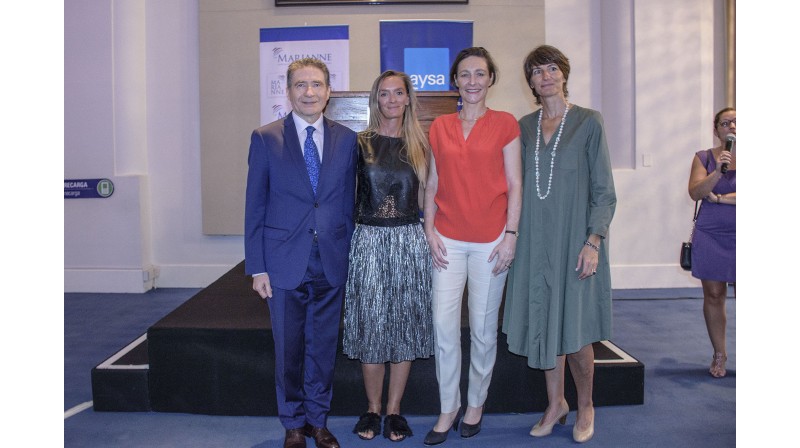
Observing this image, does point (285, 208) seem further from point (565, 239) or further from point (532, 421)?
point (532, 421)

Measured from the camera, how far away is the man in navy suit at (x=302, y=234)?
9.12 feet

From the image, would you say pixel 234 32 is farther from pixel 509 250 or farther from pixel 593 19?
pixel 509 250


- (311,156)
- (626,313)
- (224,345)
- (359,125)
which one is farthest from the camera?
(626,313)

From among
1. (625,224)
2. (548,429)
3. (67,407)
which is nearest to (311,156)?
(548,429)

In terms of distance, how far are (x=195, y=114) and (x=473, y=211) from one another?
16.6ft

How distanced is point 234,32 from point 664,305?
192 inches

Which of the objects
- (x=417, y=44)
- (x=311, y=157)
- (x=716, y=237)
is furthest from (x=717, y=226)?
(x=417, y=44)

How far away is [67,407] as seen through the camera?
3.55 meters

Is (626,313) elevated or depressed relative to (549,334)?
depressed

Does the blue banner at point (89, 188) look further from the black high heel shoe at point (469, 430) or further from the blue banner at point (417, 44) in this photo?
the black high heel shoe at point (469, 430)

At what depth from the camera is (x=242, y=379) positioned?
3393mm

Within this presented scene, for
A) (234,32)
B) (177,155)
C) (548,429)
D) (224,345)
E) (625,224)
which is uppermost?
(234,32)

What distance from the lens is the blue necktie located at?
9.29ft

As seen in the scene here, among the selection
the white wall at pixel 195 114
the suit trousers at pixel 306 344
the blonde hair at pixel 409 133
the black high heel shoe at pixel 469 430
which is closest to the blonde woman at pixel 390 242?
the blonde hair at pixel 409 133
